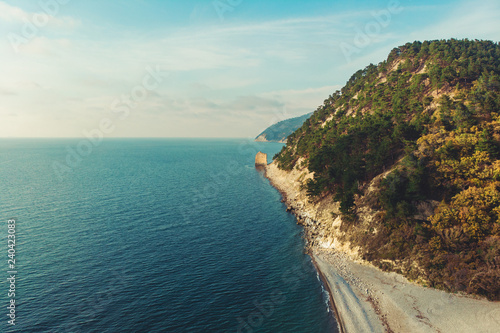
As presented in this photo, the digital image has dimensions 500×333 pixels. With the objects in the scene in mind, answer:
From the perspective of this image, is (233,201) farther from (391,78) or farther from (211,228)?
(391,78)

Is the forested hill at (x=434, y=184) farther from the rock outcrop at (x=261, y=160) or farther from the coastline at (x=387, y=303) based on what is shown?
the rock outcrop at (x=261, y=160)

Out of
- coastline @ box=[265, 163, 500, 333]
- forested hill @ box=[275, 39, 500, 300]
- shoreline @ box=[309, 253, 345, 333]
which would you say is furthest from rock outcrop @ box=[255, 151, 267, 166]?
shoreline @ box=[309, 253, 345, 333]

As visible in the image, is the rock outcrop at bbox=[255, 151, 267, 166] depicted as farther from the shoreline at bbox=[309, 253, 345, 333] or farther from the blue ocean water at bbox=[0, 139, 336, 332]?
the shoreline at bbox=[309, 253, 345, 333]

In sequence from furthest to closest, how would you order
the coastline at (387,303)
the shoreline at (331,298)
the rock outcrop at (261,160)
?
1. the rock outcrop at (261,160)
2. the shoreline at (331,298)
3. the coastline at (387,303)

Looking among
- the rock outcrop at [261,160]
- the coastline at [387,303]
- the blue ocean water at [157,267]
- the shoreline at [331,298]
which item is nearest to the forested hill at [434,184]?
the coastline at [387,303]

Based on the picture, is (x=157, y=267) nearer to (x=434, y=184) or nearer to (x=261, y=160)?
(x=434, y=184)
